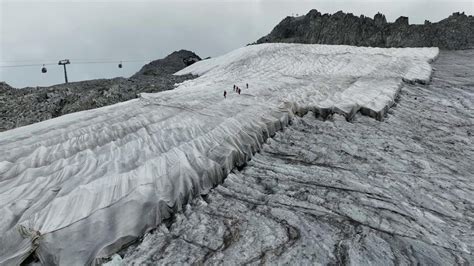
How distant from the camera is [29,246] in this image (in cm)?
429

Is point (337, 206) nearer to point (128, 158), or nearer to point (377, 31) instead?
point (128, 158)

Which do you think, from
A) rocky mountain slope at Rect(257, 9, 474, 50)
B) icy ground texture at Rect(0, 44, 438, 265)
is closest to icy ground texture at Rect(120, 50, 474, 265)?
icy ground texture at Rect(0, 44, 438, 265)

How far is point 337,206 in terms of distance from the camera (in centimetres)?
573

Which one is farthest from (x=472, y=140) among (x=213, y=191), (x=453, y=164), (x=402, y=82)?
(x=213, y=191)

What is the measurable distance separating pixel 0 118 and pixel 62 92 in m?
2.51

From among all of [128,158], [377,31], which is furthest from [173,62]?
[128,158]

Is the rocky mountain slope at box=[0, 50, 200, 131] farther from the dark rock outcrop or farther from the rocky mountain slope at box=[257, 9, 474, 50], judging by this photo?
the rocky mountain slope at box=[257, 9, 474, 50]

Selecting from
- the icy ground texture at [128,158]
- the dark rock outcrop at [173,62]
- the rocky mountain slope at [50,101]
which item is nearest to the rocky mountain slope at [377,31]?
the dark rock outcrop at [173,62]

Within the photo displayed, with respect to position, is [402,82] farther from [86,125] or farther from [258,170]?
[86,125]

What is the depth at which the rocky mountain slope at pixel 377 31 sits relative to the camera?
2975 cm

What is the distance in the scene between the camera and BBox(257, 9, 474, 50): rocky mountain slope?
2975 centimetres

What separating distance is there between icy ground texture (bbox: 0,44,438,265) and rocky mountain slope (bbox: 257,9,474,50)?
20319mm

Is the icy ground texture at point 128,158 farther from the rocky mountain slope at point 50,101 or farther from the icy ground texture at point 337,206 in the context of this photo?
the rocky mountain slope at point 50,101

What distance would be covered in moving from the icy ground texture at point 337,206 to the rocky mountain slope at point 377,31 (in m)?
23.6
